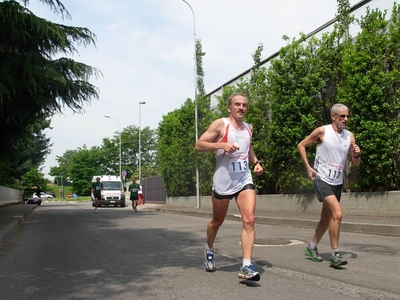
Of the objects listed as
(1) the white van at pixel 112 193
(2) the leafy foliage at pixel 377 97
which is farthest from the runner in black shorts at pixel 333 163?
(1) the white van at pixel 112 193

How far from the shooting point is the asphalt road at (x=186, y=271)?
4.55 meters

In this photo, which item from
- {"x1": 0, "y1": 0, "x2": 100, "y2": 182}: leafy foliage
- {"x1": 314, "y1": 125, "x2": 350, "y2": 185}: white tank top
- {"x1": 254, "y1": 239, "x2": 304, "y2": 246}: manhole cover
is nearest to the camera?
{"x1": 314, "y1": 125, "x2": 350, "y2": 185}: white tank top

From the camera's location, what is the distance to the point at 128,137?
84.6 m

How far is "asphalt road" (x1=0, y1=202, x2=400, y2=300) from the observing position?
179 inches

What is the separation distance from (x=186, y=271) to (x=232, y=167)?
1526mm

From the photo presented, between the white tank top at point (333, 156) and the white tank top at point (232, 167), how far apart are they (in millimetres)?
1212

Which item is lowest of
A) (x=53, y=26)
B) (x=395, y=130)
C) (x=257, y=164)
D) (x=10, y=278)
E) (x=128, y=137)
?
(x=10, y=278)

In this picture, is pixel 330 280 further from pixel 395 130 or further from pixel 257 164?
pixel 395 130

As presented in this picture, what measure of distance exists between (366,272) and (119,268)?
304 centimetres

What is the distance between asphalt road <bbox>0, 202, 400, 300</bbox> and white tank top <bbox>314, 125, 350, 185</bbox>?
3.63ft

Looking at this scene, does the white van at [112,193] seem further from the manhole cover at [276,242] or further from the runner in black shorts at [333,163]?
the runner in black shorts at [333,163]

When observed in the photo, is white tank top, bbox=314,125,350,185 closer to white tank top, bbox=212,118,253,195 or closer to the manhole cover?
white tank top, bbox=212,118,253,195

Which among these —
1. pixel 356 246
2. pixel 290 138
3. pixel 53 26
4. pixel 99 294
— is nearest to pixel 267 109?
pixel 290 138

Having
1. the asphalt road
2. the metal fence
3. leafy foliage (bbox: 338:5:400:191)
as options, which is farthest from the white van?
the asphalt road
